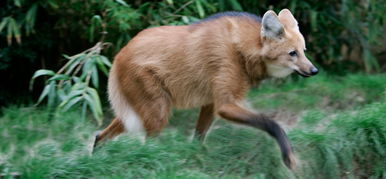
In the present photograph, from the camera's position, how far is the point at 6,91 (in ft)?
17.7

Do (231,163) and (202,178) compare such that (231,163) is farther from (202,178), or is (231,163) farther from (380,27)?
(380,27)

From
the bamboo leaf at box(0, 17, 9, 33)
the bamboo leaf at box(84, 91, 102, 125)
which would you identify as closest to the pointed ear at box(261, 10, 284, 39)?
the bamboo leaf at box(84, 91, 102, 125)

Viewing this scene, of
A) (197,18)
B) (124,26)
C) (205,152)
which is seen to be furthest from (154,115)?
(197,18)

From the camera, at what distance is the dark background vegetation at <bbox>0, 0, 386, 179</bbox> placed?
11.3 ft

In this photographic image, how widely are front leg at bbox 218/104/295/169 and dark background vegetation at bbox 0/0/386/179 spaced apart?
250 millimetres

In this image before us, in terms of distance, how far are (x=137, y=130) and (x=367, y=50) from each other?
3.16 m

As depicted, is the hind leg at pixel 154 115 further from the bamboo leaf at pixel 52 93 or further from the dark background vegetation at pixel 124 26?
the dark background vegetation at pixel 124 26

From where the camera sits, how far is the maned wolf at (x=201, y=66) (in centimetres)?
362

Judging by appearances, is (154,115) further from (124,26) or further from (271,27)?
(124,26)

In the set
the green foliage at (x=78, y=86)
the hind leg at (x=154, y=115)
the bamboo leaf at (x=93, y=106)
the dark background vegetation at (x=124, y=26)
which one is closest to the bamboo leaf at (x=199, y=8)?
the dark background vegetation at (x=124, y=26)

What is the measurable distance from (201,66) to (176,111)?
1447mm

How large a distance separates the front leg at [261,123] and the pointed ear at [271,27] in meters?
0.50

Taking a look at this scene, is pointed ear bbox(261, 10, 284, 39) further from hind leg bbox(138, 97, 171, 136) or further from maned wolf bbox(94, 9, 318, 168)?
hind leg bbox(138, 97, 171, 136)

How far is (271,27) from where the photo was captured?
3592 millimetres
